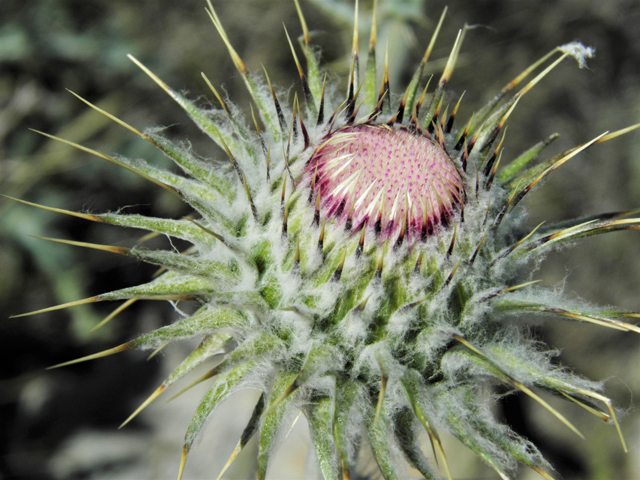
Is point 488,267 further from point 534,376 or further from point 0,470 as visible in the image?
point 0,470

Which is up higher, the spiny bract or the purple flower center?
the purple flower center

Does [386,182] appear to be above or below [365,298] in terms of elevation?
above

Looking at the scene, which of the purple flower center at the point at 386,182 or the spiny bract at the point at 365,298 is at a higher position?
the purple flower center at the point at 386,182

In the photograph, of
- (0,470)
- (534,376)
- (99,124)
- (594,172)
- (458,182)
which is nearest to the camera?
(534,376)

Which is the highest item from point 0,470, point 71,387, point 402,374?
point 402,374

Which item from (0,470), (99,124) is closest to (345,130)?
(99,124)
